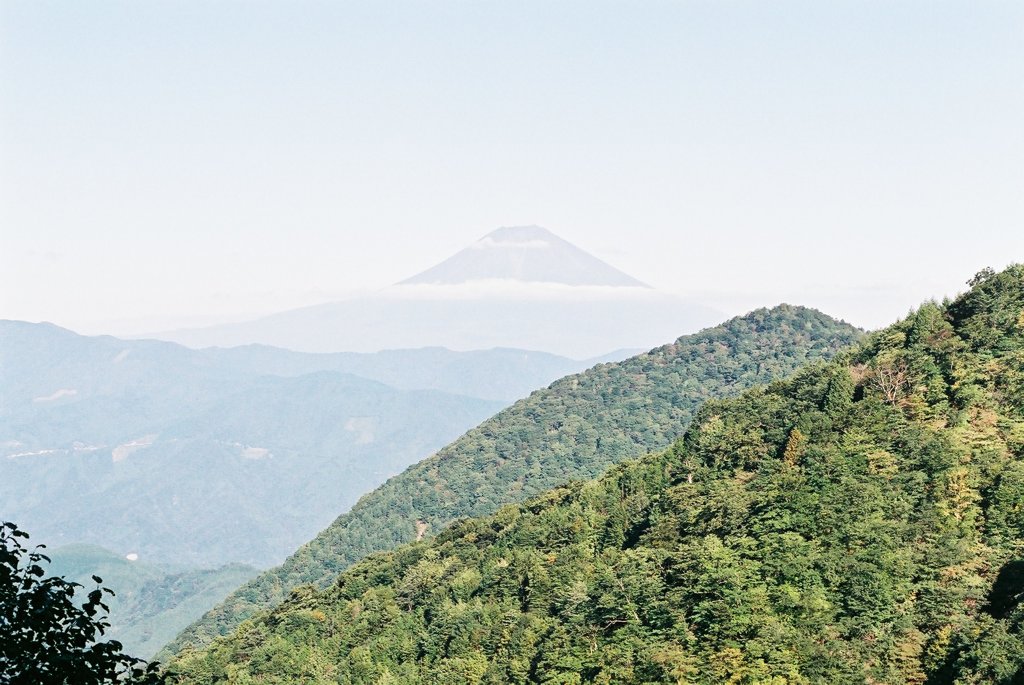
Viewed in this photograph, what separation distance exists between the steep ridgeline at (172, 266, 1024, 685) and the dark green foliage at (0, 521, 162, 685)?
36893mm

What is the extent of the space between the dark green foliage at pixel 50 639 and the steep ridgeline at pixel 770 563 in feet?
121

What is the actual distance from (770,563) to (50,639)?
45.9 metres

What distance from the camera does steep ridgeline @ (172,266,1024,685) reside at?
167ft

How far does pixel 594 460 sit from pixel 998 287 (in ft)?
370

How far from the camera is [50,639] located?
1758 cm

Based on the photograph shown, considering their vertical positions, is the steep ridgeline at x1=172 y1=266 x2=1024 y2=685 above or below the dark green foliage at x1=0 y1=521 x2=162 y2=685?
below

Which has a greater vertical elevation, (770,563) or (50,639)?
(50,639)

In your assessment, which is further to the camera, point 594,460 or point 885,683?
point 594,460

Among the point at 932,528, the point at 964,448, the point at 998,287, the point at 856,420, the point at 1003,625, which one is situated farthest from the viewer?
the point at 998,287

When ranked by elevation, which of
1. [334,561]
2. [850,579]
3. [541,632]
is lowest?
[334,561]

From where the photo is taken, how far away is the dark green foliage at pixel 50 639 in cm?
1727

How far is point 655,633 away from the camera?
57.3 metres

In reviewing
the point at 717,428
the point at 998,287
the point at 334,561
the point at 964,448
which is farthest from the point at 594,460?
the point at 964,448

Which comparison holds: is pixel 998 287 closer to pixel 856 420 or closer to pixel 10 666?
Answer: pixel 856 420
